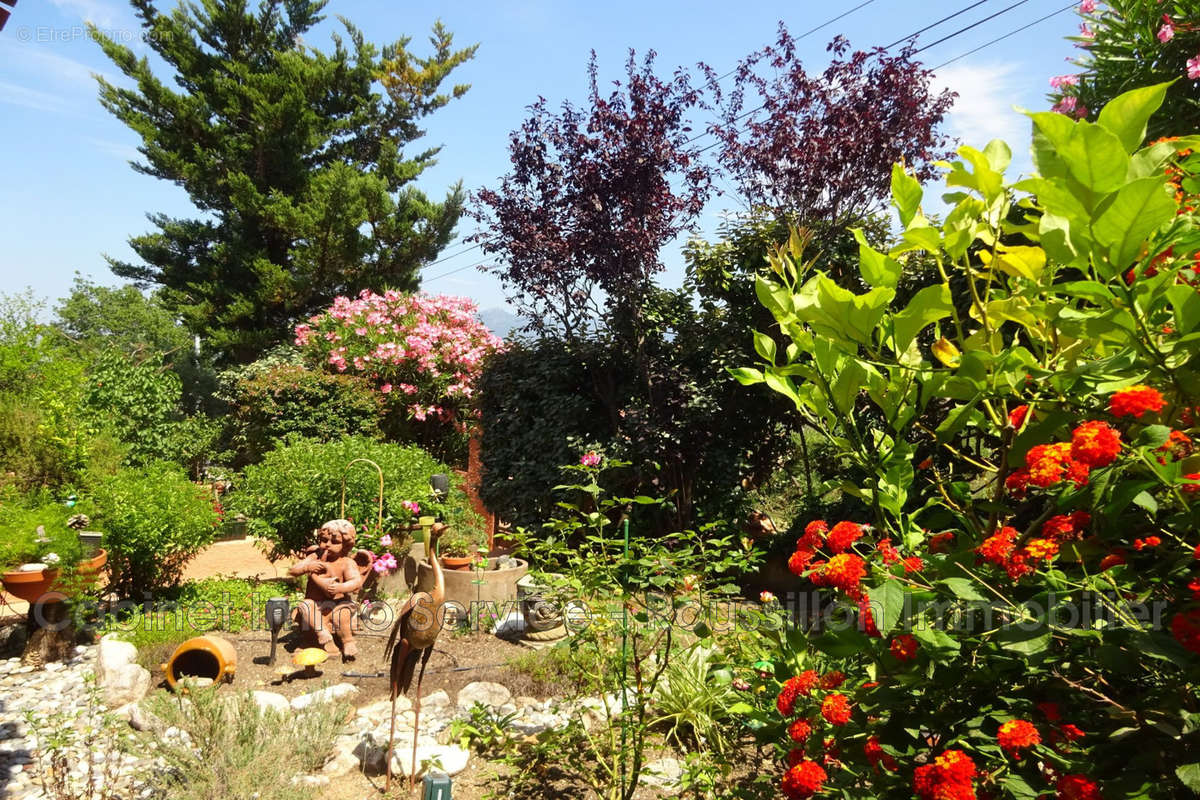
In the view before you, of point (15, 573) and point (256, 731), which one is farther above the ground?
point (15, 573)

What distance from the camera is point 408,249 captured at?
15.2 meters

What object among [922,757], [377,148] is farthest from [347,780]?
[377,148]

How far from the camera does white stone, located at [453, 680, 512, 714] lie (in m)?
3.49

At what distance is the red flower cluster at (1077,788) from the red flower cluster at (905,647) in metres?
0.26

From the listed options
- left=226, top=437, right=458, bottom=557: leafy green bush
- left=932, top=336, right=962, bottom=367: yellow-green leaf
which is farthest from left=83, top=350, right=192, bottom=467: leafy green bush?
left=932, top=336, right=962, bottom=367: yellow-green leaf

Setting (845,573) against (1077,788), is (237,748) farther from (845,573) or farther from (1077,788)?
(1077,788)

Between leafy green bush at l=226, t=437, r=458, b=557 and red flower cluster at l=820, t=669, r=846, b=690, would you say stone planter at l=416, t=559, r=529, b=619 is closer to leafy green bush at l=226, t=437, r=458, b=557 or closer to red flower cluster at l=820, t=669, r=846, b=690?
leafy green bush at l=226, t=437, r=458, b=557

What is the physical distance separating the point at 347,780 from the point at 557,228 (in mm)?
4150

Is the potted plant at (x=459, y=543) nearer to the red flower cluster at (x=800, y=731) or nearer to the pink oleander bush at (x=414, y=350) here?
the pink oleander bush at (x=414, y=350)

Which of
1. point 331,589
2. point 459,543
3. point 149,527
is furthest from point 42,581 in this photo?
point 459,543

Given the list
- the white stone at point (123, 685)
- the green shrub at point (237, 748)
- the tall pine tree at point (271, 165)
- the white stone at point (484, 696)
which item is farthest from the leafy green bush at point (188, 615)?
the tall pine tree at point (271, 165)

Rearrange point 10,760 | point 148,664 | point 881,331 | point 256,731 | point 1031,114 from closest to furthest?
point 1031,114, point 881,331, point 256,731, point 10,760, point 148,664

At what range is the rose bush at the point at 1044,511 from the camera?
99 cm

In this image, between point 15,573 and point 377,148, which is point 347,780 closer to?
point 15,573
